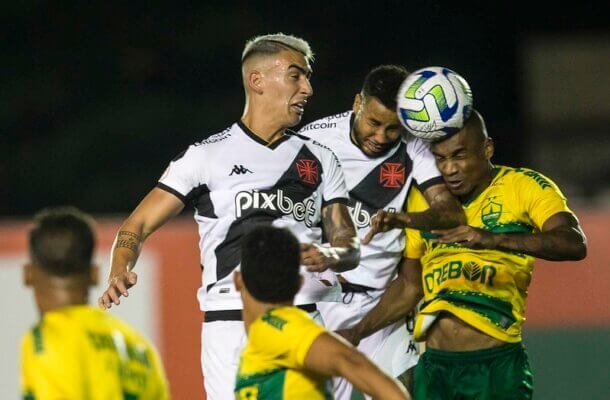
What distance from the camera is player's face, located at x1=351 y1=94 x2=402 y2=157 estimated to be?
242 inches

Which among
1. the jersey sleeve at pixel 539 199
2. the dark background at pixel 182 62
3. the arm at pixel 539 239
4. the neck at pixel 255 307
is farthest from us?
the dark background at pixel 182 62

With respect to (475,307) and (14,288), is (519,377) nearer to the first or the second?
A: (475,307)

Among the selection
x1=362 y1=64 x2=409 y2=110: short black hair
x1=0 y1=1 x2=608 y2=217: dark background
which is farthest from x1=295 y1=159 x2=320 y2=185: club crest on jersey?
x1=0 y1=1 x2=608 y2=217: dark background

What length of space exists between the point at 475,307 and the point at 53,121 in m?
7.86

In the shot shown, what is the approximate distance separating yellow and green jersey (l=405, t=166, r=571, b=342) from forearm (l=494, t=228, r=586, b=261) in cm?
23

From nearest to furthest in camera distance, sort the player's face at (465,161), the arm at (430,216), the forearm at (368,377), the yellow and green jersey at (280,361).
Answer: the forearm at (368,377)
the yellow and green jersey at (280,361)
the arm at (430,216)
the player's face at (465,161)

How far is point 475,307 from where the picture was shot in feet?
18.9

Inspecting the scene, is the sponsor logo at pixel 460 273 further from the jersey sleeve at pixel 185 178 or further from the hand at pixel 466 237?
the jersey sleeve at pixel 185 178

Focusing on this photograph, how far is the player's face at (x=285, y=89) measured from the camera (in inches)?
237

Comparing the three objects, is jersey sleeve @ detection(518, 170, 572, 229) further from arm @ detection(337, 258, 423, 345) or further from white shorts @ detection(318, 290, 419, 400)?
white shorts @ detection(318, 290, 419, 400)

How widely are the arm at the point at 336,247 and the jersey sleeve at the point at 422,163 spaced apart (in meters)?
0.42

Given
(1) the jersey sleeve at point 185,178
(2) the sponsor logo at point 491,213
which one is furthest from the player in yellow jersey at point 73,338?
(2) the sponsor logo at point 491,213

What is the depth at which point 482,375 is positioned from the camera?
5699 millimetres

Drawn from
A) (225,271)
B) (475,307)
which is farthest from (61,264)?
(475,307)
